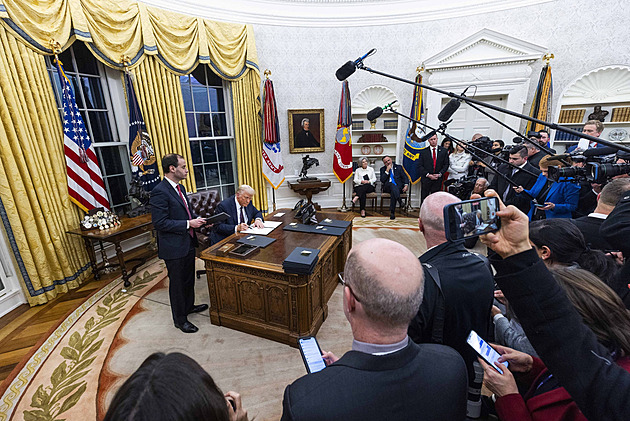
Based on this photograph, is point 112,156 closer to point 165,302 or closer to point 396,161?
point 165,302

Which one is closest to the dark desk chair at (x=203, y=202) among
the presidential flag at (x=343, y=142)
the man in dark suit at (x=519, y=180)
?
the presidential flag at (x=343, y=142)

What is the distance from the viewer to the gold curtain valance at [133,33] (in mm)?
3100

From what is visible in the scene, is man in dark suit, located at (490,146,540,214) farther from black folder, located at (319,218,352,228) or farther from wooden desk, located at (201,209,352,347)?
wooden desk, located at (201,209,352,347)

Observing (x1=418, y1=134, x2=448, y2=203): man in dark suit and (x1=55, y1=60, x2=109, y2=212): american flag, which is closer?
(x1=55, y1=60, x2=109, y2=212): american flag

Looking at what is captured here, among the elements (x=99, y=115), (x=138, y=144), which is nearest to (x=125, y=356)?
(x=138, y=144)

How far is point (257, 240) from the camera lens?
2852 millimetres

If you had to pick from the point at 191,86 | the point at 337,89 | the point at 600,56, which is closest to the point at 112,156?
the point at 191,86

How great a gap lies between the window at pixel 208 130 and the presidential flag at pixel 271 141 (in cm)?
70

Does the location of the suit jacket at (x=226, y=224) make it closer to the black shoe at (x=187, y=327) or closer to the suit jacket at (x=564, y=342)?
the black shoe at (x=187, y=327)

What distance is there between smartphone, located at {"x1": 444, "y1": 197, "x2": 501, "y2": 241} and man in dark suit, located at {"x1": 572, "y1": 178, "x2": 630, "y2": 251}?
1.52m

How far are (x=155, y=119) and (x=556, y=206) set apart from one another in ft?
18.2

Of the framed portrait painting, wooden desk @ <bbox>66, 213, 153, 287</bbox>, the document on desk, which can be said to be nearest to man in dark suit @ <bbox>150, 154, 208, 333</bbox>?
the document on desk

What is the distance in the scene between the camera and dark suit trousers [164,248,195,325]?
263 centimetres

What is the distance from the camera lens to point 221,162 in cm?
582
